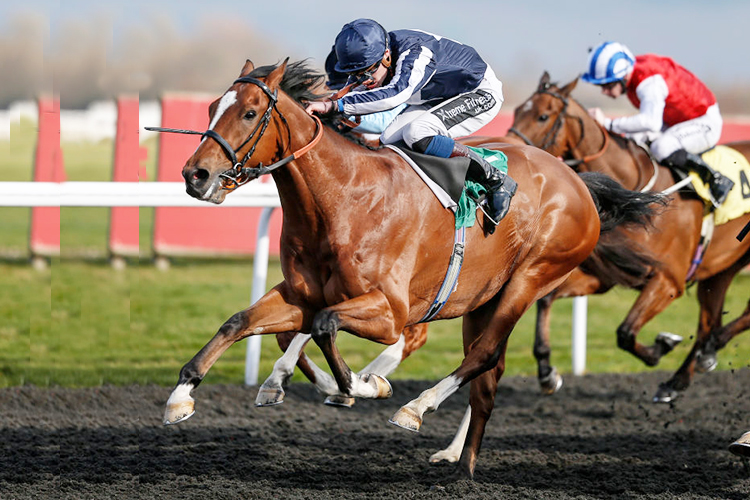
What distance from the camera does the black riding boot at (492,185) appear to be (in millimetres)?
3855

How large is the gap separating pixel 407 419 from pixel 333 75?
1449 mm

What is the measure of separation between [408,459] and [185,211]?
23.2ft

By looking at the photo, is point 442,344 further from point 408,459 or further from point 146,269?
point 146,269

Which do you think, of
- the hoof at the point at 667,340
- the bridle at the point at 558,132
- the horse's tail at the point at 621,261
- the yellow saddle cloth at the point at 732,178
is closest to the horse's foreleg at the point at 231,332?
the horse's tail at the point at 621,261

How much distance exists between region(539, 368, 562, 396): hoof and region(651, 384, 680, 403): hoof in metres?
0.60

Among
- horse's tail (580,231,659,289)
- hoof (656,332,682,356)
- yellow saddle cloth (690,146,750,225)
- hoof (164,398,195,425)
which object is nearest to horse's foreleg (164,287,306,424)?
hoof (164,398,195,425)

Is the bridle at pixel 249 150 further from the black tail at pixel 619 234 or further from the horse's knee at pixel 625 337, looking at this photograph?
the horse's knee at pixel 625 337

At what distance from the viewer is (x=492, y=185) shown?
12.7 feet

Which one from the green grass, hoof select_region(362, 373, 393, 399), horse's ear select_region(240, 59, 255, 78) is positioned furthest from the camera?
the green grass

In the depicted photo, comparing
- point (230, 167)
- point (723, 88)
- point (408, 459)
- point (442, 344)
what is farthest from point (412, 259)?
point (723, 88)

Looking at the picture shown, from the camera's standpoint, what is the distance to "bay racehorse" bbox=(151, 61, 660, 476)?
10.6ft

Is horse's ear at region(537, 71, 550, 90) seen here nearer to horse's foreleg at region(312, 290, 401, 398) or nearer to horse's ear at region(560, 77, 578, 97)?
horse's ear at region(560, 77, 578, 97)

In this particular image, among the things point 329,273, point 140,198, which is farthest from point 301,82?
point 140,198

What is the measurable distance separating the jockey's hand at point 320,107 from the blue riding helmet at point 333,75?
0.26 meters
